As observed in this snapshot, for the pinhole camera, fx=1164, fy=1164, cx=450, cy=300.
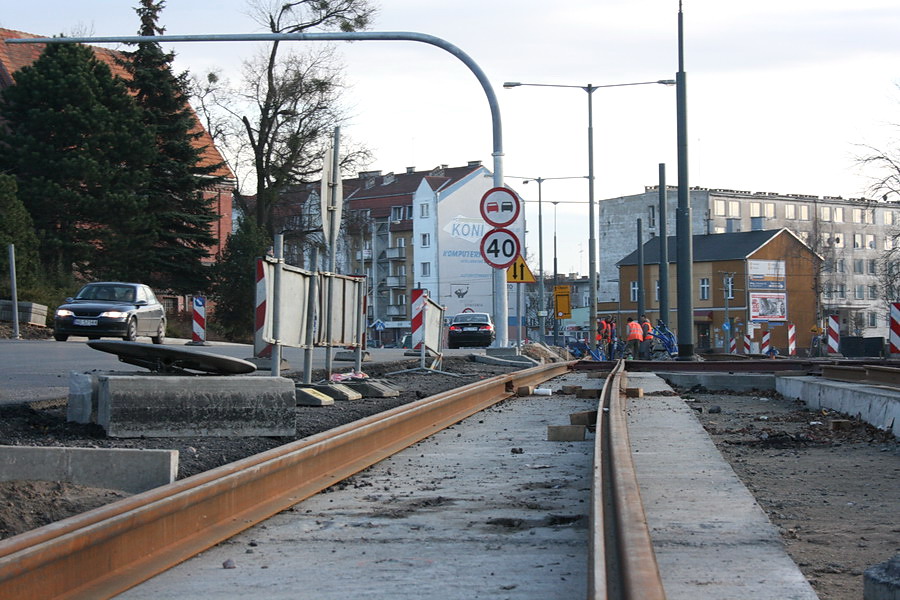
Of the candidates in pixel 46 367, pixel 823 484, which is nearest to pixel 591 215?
pixel 46 367

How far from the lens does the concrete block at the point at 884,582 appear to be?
3.57 m

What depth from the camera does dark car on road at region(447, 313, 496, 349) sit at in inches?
1794

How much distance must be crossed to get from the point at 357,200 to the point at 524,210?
1680cm

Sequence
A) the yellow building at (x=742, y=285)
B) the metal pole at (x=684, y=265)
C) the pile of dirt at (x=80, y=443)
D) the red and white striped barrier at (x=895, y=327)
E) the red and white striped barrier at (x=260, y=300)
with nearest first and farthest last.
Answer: the pile of dirt at (x=80, y=443)
the red and white striped barrier at (x=260, y=300)
the red and white striped barrier at (x=895, y=327)
the metal pole at (x=684, y=265)
the yellow building at (x=742, y=285)

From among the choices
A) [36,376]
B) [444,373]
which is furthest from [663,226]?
[36,376]

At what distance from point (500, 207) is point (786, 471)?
10.5m

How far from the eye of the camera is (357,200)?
11444 centimetres

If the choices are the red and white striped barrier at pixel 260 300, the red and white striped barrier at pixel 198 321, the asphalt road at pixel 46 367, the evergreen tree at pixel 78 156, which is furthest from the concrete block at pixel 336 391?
the evergreen tree at pixel 78 156

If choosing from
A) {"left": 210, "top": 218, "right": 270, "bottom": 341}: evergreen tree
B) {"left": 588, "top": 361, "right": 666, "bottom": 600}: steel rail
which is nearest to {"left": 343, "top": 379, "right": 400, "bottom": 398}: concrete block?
{"left": 588, "top": 361, "right": 666, "bottom": 600}: steel rail

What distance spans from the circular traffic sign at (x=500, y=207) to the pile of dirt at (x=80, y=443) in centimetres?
510

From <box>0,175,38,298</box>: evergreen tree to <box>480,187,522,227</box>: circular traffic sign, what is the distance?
19.3 m

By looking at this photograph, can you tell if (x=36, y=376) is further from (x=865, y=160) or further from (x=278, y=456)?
(x=865, y=160)

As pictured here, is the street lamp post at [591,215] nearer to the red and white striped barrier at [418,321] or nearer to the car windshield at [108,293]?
the car windshield at [108,293]

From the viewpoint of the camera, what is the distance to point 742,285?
3804 inches
